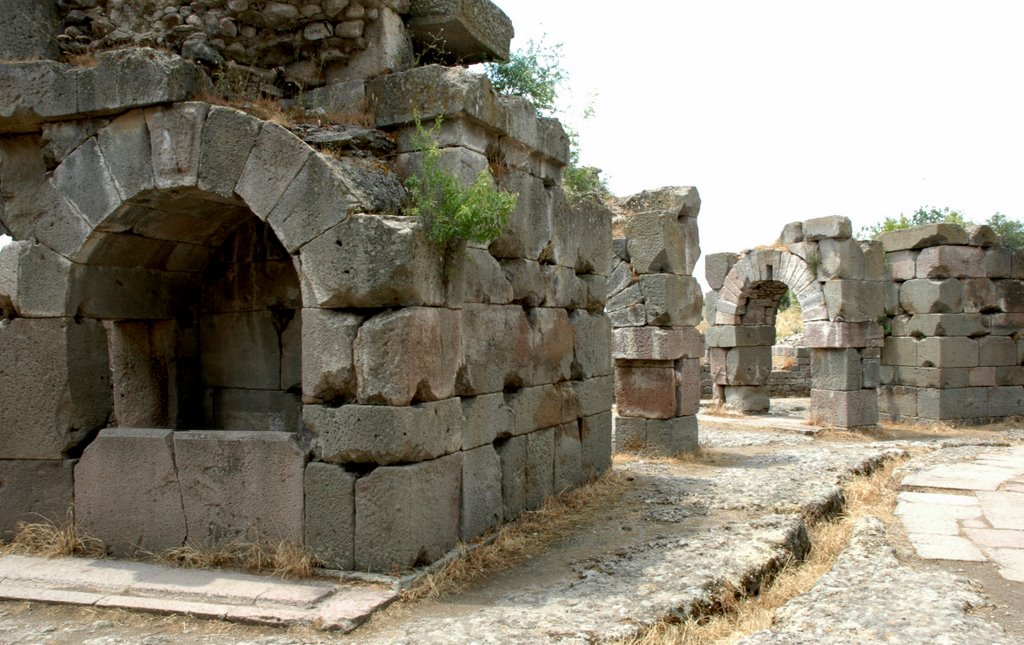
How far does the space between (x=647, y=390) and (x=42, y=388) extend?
708 centimetres

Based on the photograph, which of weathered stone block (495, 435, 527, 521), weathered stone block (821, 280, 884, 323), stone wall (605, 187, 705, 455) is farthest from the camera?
weathered stone block (821, 280, 884, 323)

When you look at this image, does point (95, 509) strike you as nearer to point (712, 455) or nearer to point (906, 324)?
point (712, 455)

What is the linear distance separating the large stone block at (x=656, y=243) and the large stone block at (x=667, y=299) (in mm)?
117

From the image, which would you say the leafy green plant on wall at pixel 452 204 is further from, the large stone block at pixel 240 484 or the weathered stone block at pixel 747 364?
the weathered stone block at pixel 747 364

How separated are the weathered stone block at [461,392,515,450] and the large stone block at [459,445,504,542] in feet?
0.25

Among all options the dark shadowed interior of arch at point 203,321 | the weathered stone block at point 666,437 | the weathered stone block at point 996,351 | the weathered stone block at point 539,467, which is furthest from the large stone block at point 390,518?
the weathered stone block at point 996,351

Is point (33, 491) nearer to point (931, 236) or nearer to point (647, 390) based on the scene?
point (647, 390)

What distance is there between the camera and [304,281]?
5.36 meters

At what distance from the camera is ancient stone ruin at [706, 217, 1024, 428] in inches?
543

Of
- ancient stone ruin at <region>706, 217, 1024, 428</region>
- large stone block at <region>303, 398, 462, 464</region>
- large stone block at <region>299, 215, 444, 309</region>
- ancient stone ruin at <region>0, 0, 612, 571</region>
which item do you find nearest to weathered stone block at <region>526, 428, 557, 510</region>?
ancient stone ruin at <region>0, 0, 612, 571</region>

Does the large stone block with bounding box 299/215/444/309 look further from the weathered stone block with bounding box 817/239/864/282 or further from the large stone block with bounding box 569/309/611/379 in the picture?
the weathered stone block with bounding box 817/239/864/282

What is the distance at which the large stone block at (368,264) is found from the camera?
5.13 metres

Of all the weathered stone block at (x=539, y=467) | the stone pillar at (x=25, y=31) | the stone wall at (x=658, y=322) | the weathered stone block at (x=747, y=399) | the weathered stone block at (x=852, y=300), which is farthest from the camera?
the weathered stone block at (x=747, y=399)

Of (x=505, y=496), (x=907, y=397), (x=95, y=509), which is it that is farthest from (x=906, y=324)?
(x=95, y=509)
